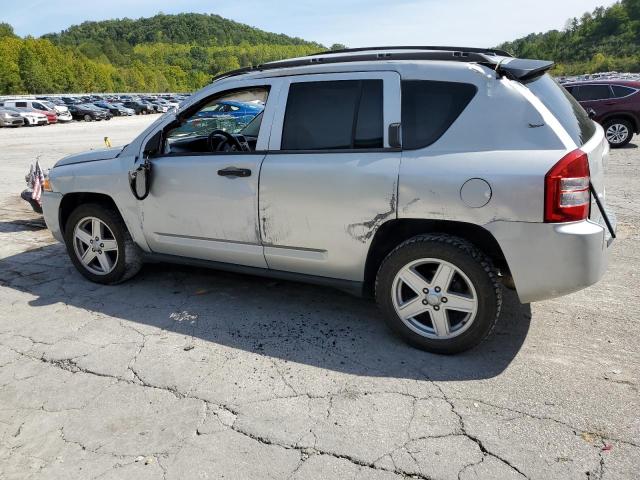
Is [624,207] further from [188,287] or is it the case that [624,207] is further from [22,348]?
[22,348]

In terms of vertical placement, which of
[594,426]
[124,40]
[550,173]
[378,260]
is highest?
[124,40]

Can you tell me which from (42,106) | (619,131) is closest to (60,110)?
(42,106)

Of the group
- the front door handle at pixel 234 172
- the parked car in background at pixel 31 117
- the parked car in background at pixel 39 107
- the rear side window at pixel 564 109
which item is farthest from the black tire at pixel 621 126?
the parked car in background at pixel 39 107

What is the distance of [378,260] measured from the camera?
3.54m

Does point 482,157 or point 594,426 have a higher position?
point 482,157

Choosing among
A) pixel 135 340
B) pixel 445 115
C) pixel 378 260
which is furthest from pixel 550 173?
pixel 135 340

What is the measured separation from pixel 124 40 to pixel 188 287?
201581 mm

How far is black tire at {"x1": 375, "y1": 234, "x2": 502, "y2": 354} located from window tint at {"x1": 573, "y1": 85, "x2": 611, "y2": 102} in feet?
41.7

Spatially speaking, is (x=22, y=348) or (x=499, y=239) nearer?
(x=499, y=239)

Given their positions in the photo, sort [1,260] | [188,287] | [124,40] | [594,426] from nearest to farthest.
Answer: [594,426], [188,287], [1,260], [124,40]

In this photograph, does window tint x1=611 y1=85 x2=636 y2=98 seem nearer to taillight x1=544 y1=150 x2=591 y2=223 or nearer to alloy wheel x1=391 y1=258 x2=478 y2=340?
taillight x1=544 y1=150 x2=591 y2=223

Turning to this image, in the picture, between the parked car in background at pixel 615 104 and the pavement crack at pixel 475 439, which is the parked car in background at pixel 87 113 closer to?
the parked car in background at pixel 615 104

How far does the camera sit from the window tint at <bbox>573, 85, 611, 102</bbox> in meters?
13.5

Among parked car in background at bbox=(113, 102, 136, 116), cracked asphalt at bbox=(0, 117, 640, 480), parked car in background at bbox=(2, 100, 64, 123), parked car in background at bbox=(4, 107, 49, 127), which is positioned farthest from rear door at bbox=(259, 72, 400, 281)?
parked car in background at bbox=(113, 102, 136, 116)
